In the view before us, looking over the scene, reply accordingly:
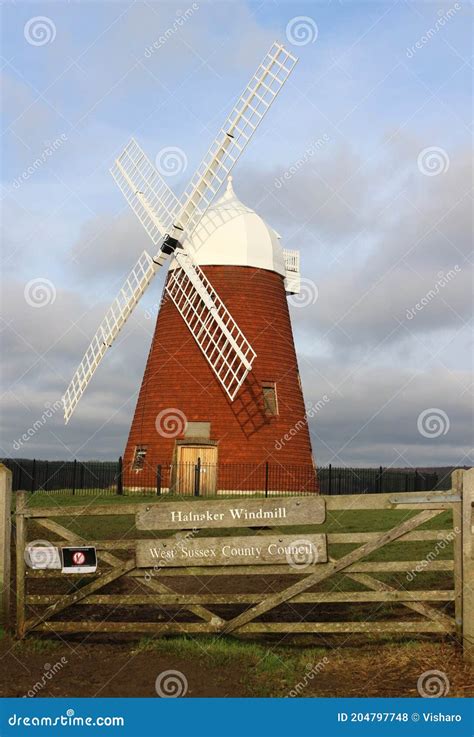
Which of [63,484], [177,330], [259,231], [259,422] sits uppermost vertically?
[259,231]

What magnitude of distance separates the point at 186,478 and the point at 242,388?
11.9ft

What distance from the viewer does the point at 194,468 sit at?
2570cm

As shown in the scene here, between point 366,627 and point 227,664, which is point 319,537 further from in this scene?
point 227,664

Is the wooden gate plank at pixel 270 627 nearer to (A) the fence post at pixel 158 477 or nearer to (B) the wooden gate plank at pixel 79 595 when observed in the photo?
(B) the wooden gate plank at pixel 79 595

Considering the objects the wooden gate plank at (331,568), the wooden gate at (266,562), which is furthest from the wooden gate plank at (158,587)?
the wooden gate plank at (331,568)

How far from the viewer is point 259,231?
27.1 meters

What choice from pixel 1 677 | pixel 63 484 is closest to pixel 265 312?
pixel 63 484

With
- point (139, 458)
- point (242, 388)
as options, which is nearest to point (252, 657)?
point (242, 388)

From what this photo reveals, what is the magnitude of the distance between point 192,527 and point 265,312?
61.4 feet

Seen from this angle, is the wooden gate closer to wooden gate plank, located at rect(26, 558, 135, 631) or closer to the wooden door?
wooden gate plank, located at rect(26, 558, 135, 631)

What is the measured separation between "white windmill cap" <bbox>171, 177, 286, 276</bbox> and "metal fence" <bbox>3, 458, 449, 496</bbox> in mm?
7162

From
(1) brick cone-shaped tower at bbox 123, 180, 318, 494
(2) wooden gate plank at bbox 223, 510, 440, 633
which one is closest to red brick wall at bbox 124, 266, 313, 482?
(1) brick cone-shaped tower at bbox 123, 180, 318, 494

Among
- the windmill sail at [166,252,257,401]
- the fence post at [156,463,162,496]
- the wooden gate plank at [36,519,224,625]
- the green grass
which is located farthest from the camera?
the fence post at [156,463,162,496]

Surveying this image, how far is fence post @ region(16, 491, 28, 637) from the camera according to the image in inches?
343
